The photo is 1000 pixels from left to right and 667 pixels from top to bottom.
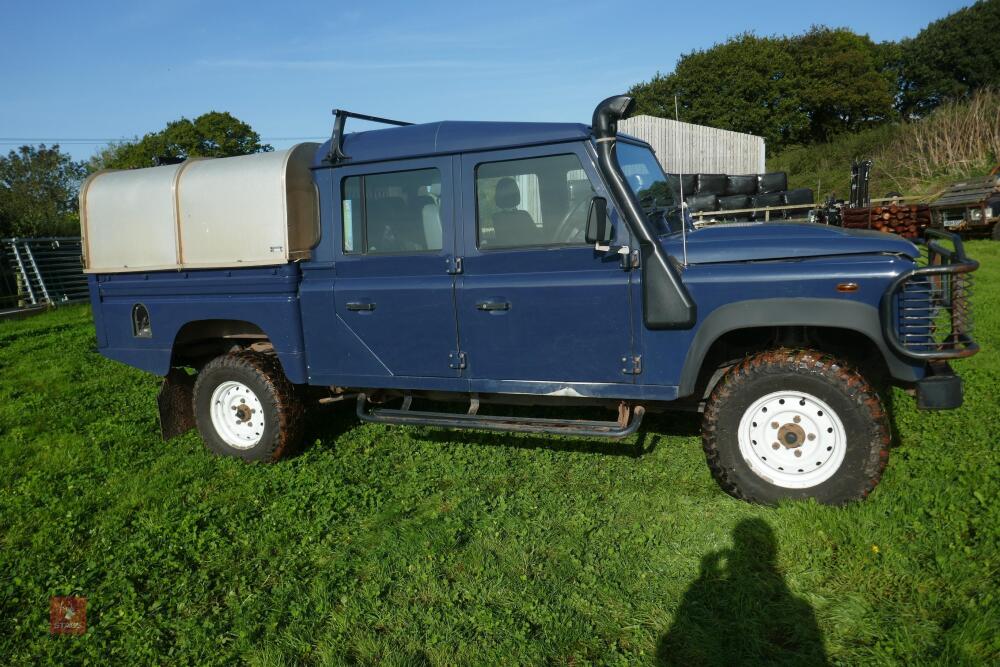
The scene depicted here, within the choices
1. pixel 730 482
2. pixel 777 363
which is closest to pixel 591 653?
pixel 730 482

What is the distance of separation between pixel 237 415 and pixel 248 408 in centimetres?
11

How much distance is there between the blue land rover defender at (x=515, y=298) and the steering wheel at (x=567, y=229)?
0.05ft

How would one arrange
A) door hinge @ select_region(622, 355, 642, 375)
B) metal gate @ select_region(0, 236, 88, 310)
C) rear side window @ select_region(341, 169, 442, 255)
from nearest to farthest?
door hinge @ select_region(622, 355, 642, 375), rear side window @ select_region(341, 169, 442, 255), metal gate @ select_region(0, 236, 88, 310)

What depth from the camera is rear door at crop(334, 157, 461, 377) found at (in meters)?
4.59

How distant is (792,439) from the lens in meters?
3.95

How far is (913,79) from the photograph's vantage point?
47875 mm

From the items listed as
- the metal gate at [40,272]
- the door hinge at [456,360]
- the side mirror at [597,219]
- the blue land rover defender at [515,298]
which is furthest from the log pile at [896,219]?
the metal gate at [40,272]

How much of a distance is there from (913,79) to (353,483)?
55586 millimetres

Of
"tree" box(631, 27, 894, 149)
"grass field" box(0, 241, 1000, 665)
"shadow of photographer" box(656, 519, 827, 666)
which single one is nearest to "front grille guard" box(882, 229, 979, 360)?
"grass field" box(0, 241, 1000, 665)

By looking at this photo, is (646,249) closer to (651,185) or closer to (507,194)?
(651,185)

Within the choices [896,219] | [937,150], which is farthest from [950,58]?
[896,219]

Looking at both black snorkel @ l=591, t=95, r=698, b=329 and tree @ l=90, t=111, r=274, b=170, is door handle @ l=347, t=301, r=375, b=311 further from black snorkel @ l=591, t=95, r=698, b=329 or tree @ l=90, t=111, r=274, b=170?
tree @ l=90, t=111, r=274, b=170

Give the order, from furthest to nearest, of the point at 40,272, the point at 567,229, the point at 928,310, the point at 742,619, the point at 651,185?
the point at 40,272 < the point at 651,185 < the point at 567,229 < the point at 928,310 < the point at 742,619

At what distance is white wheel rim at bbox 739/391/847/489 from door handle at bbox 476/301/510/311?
61.9 inches
